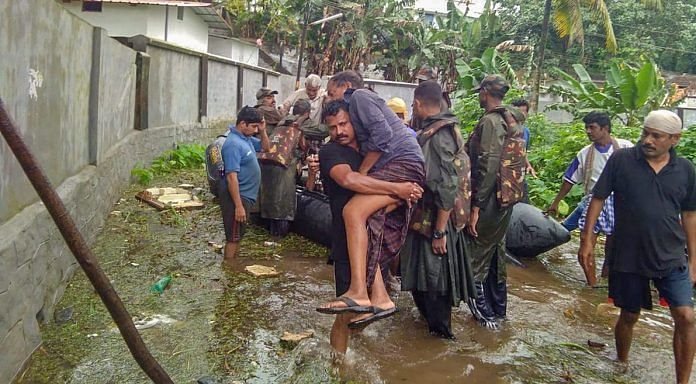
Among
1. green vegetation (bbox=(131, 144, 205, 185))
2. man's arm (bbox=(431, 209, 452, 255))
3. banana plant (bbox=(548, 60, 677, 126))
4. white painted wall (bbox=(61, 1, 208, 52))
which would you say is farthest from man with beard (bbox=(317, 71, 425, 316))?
white painted wall (bbox=(61, 1, 208, 52))

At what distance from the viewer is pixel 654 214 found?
13.1ft

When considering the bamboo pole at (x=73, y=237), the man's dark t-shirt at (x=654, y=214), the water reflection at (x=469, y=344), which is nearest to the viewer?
the bamboo pole at (x=73, y=237)

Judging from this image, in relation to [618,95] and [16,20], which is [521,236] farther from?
[618,95]

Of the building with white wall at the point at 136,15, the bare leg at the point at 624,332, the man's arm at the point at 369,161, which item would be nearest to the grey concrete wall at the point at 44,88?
the man's arm at the point at 369,161

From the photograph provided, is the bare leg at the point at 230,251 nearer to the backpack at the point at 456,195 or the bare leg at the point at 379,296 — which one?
the backpack at the point at 456,195

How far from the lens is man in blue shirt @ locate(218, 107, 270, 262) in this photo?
5.71 meters

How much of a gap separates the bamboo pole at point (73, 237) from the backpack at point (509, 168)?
3.02m

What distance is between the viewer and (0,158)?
344 cm

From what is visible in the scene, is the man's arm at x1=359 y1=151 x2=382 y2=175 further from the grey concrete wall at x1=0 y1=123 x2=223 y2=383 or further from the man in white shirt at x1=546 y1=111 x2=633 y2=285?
the man in white shirt at x1=546 y1=111 x2=633 y2=285

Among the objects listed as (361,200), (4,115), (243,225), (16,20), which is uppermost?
(16,20)

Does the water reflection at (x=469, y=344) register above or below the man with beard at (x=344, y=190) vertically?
below

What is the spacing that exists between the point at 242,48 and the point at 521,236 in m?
22.8

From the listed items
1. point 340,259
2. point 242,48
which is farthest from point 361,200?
point 242,48

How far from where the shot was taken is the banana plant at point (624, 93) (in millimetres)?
13406
